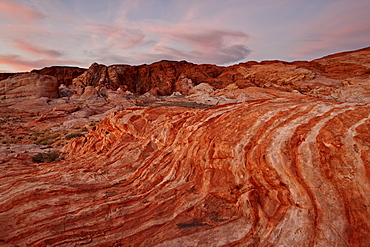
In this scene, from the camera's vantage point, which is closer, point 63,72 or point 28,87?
point 28,87

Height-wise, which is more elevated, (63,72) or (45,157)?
(63,72)

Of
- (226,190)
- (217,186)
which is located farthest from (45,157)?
→ (226,190)

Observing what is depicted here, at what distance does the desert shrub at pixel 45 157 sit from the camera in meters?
8.71

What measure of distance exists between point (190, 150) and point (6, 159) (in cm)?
814

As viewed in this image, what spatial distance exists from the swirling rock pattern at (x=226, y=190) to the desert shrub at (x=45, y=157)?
8.90 feet

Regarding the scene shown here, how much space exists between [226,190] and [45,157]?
29.5 ft

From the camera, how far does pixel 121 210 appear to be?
410 cm

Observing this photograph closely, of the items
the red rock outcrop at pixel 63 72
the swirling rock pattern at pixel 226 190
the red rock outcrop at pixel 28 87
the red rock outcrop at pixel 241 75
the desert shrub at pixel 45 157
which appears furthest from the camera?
the red rock outcrop at pixel 63 72

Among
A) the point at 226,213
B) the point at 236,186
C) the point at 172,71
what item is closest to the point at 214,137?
the point at 236,186

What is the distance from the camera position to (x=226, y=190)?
433 centimetres

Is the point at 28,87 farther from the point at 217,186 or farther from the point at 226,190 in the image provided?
the point at 226,190

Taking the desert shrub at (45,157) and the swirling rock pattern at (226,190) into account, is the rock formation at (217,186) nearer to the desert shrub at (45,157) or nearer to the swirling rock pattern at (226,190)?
the swirling rock pattern at (226,190)

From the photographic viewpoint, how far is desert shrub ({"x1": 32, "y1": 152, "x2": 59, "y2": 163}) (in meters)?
8.71

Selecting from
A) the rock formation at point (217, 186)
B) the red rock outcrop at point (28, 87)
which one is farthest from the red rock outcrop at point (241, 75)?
the rock formation at point (217, 186)
